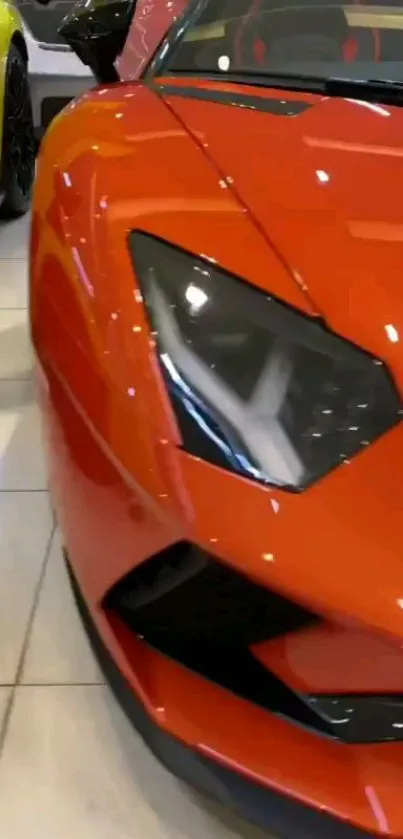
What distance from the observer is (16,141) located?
3.01 metres

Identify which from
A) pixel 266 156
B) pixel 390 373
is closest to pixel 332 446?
pixel 390 373

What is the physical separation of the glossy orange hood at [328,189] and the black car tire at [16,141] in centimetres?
170

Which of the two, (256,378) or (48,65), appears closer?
(256,378)

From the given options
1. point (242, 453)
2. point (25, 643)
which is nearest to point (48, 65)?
point (25, 643)

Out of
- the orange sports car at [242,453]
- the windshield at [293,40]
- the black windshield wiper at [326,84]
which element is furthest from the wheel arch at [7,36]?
the orange sports car at [242,453]

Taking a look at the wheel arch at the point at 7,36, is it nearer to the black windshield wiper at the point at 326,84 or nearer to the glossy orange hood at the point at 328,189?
the black windshield wiper at the point at 326,84

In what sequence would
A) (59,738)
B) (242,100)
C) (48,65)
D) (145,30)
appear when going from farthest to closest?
(48,65) → (145,30) → (242,100) → (59,738)

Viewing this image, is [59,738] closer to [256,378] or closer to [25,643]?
[25,643]

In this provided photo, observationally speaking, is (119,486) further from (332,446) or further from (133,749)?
(133,749)

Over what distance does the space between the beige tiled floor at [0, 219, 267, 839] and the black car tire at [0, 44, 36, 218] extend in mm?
1604

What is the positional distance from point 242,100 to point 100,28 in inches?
26.3

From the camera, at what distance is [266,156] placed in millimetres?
1146

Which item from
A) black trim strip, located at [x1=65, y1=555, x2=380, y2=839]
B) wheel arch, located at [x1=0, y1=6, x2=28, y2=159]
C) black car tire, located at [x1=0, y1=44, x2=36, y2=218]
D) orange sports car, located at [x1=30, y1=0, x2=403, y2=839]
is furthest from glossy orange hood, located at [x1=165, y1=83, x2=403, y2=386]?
black car tire, located at [x1=0, y1=44, x2=36, y2=218]

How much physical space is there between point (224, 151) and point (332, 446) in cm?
49
